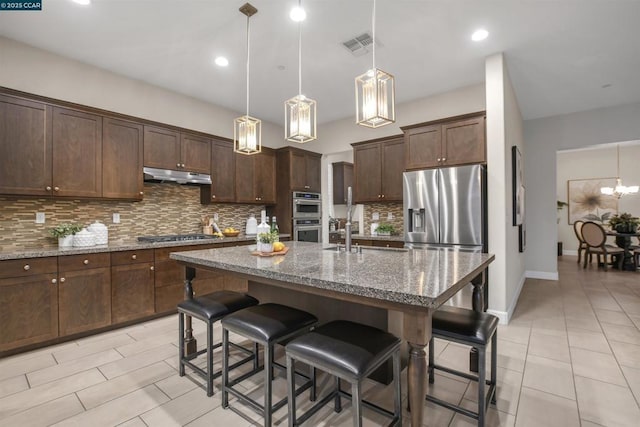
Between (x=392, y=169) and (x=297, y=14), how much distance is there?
2.56 meters

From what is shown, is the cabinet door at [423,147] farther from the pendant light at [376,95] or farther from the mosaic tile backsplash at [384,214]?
the pendant light at [376,95]

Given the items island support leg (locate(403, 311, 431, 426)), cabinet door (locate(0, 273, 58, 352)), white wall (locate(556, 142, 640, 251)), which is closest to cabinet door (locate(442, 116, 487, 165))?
island support leg (locate(403, 311, 431, 426))

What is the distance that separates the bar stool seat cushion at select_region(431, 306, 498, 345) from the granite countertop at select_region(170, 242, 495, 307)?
285 millimetres

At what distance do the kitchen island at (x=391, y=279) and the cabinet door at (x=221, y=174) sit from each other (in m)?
2.27

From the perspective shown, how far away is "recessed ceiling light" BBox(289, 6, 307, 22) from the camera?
252cm

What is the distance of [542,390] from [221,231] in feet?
13.4

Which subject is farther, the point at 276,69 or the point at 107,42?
the point at 276,69

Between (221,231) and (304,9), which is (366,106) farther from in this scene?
(221,231)

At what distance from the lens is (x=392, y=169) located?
450 cm

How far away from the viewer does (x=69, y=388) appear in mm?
2080

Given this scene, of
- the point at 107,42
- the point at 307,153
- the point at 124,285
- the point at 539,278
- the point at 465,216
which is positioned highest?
the point at 107,42

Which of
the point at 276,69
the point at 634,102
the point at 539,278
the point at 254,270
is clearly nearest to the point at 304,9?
the point at 276,69

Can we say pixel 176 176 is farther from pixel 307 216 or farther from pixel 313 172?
pixel 313 172

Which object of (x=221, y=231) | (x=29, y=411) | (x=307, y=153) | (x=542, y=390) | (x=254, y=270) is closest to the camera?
(x=254, y=270)
